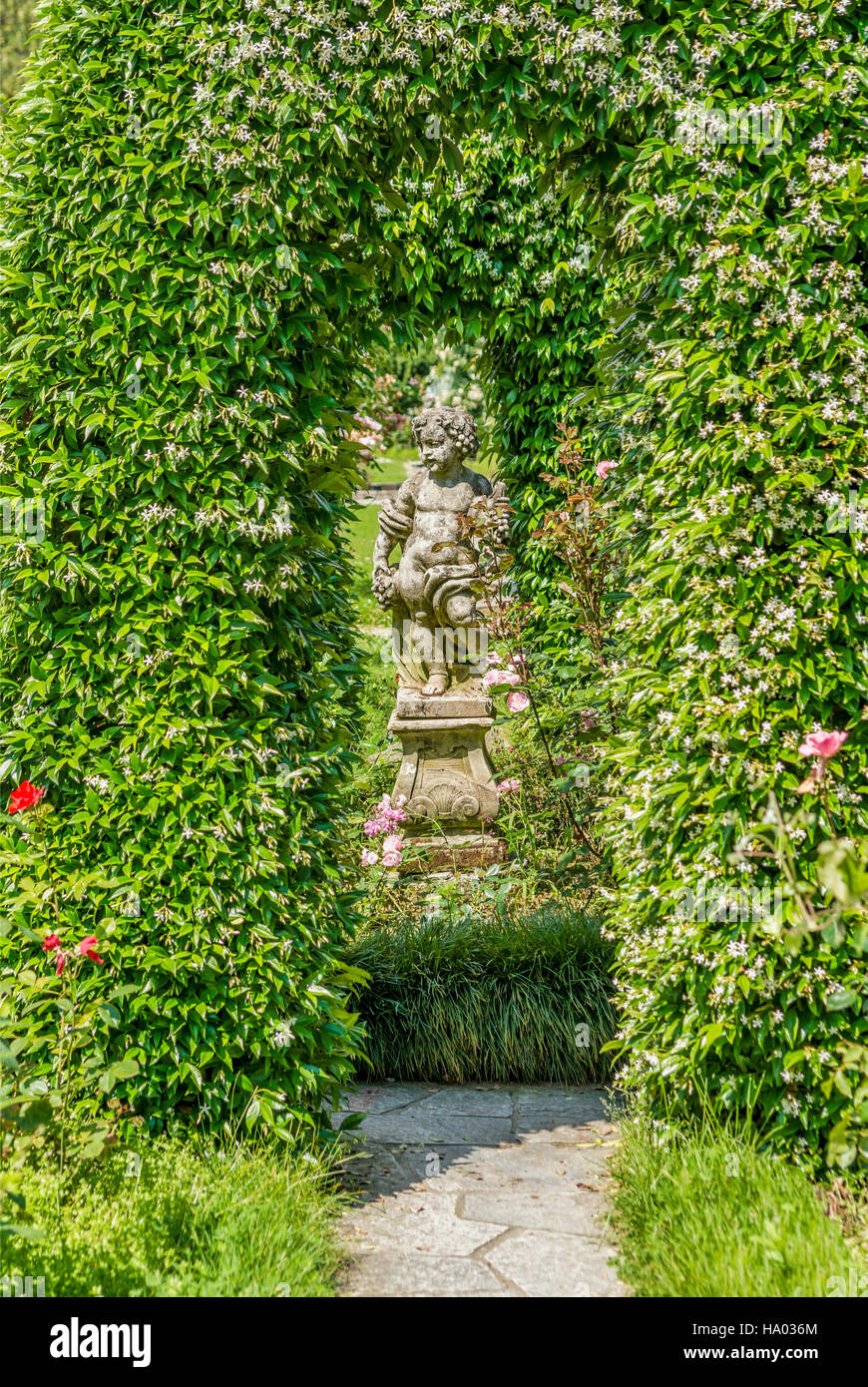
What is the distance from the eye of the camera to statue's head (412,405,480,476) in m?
6.92

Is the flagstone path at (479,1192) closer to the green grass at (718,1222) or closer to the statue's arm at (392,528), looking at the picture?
the green grass at (718,1222)

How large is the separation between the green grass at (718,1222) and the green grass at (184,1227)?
870 millimetres

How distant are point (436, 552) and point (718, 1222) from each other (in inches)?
193

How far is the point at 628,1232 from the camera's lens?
3094 millimetres

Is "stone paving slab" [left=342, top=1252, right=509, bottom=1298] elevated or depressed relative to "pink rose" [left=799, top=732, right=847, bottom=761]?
depressed

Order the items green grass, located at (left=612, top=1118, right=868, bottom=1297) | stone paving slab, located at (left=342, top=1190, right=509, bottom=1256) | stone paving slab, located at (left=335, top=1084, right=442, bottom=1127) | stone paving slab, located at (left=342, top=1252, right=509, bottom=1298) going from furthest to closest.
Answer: stone paving slab, located at (left=335, top=1084, right=442, bottom=1127), stone paving slab, located at (left=342, top=1190, right=509, bottom=1256), stone paving slab, located at (left=342, top=1252, right=509, bottom=1298), green grass, located at (left=612, top=1118, right=868, bottom=1297)

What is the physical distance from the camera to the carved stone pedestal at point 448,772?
6.68 metres

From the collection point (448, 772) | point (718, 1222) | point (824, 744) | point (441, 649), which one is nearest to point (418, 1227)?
point (718, 1222)

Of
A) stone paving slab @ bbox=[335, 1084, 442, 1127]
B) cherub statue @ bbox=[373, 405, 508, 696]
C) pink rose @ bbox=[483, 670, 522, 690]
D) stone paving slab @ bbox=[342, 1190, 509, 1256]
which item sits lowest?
stone paving slab @ bbox=[342, 1190, 509, 1256]

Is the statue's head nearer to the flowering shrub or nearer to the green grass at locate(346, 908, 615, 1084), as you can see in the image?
the green grass at locate(346, 908, 615, 1084)

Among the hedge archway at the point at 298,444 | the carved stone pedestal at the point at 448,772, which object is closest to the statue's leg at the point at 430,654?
the carved stone pedestal at the point at 448,772

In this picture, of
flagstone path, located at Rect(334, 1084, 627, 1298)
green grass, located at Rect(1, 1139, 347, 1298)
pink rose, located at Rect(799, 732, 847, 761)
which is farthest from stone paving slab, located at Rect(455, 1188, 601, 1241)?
pink rose, located at Rect(799, 732, 847, 761)

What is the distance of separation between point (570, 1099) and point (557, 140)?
3.52 meters

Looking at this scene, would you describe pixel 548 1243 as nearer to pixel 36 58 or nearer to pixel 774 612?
pixel 774 612
